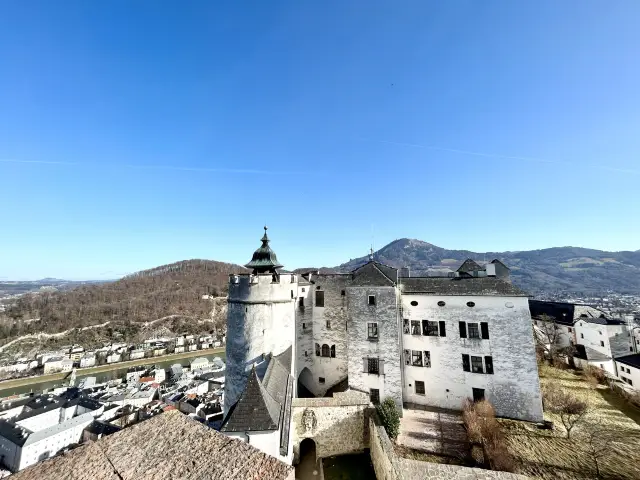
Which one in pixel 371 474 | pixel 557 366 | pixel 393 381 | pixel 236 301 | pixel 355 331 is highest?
pixel 236 301

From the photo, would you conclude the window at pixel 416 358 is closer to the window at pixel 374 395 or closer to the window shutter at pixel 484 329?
the window at pixel 374 395

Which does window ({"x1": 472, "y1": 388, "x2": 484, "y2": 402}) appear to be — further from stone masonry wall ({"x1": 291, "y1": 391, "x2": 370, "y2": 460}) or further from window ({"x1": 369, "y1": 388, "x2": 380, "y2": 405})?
stone masonry wall ({"x1": 291, "y1": 391, "x2": 370, "y2": 460})

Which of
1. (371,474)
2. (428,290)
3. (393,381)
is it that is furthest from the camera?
(428,290)

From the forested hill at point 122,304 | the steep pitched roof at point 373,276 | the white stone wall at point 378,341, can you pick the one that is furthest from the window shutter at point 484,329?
the forested hill at point 122,304

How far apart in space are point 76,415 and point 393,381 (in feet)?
200

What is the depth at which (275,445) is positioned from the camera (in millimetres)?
12469

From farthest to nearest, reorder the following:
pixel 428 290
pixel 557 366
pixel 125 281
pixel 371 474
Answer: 1. pixel 125 281
2. pixel 557 366
3. pixel 428 290
4. pixel 371 474

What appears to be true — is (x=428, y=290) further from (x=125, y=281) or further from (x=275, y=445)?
(x=125, y=281)

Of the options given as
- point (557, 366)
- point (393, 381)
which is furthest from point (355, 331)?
point (557, 366)

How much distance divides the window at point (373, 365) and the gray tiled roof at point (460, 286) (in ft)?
20.0

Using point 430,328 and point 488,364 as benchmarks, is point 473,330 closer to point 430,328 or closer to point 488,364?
point 488,364

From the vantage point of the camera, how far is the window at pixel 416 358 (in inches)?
882

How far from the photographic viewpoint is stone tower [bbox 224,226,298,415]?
727 inches

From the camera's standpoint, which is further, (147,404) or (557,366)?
(147,404)
